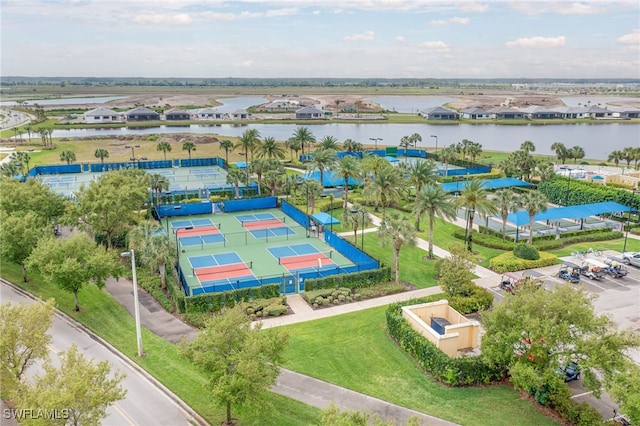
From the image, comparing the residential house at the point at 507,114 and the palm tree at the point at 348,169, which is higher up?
the residential house at the point at 507,114

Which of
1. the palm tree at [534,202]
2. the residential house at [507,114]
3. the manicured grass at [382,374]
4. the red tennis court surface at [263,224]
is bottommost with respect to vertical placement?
the manicured grass at [382,374]

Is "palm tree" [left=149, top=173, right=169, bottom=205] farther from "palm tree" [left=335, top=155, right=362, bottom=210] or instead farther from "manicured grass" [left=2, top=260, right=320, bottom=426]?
"palm tree" [left=335, top=155, right=362, bottom=210]

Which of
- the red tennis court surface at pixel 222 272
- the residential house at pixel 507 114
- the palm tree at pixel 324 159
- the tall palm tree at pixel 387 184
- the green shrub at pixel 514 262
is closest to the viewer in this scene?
the red tennis court surface at pixel 222 272

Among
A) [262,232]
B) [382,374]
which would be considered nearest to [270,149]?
[262,232]

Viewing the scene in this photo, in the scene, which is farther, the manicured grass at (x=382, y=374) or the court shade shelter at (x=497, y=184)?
the court shade shelter at (x=497, y=184)

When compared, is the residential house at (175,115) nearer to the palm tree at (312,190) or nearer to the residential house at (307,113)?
the residential house at (307,113)

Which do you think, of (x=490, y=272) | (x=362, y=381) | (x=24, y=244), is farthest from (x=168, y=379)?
(x=490, y=272)

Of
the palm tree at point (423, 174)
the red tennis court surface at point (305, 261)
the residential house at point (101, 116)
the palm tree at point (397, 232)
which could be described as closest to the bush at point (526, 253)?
the palm tree at point (397, 232)
